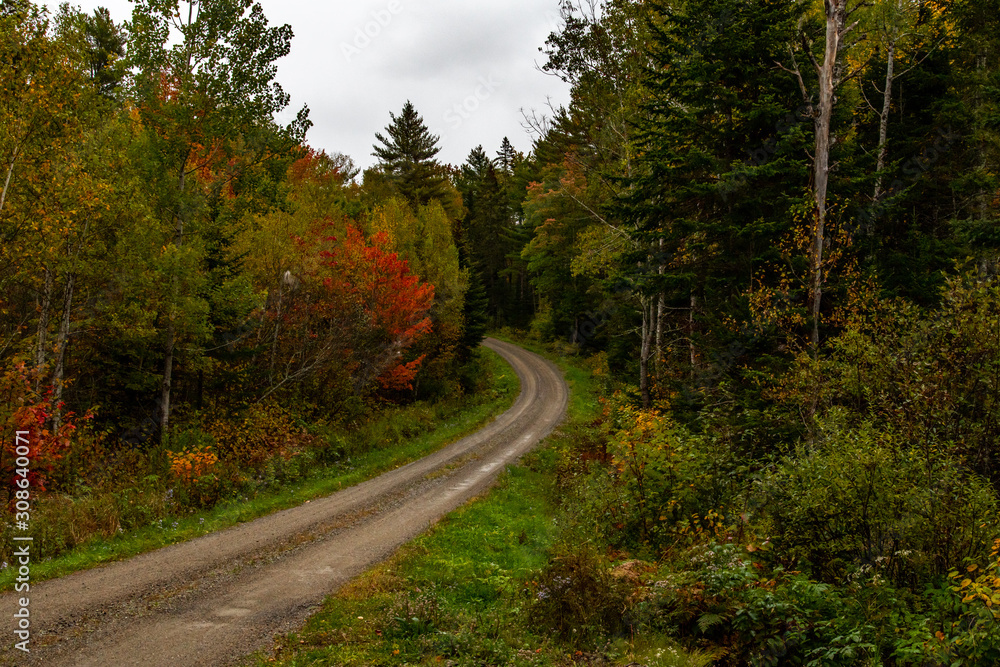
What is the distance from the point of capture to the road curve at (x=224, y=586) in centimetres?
700

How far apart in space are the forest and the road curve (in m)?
2.27

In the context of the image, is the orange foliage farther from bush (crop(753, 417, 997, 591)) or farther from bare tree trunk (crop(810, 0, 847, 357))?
bare tree trunk (crop(810, 0, 847, 357))

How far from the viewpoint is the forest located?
6.77m

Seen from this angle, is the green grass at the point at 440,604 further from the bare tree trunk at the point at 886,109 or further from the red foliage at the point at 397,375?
the bare tree trunk at the point at 886,109

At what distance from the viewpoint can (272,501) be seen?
14.4 metres

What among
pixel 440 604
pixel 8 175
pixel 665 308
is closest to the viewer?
pixel 440 604

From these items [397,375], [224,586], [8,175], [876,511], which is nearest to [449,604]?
[224,586]

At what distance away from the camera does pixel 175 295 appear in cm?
1437

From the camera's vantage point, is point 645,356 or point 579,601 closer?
point 579,601

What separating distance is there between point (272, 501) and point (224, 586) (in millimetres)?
5421

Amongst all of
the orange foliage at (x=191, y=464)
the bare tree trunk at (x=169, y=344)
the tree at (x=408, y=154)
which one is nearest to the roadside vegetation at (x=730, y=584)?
the orange foliage at (x=191, y=464)

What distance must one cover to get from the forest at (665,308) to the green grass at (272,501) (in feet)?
1.81

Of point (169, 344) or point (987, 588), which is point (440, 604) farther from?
point (169, 344)

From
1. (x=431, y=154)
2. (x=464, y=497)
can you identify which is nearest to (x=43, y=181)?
(x=464, y=497)
